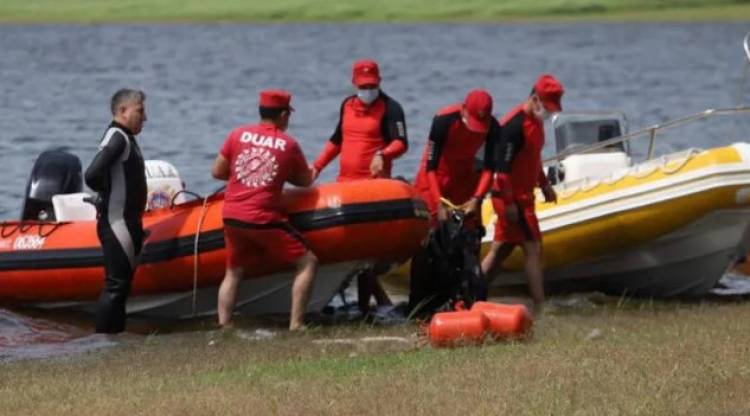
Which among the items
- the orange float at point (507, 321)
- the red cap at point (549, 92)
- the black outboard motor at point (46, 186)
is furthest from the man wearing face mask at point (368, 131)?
the black outboard motor at point (46, 186)

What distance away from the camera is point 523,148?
40.7 feet

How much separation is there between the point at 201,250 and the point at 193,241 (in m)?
0.08

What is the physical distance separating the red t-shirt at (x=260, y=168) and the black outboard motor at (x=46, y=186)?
95.5 inches

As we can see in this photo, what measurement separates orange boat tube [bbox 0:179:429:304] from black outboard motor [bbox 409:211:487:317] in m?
0.28

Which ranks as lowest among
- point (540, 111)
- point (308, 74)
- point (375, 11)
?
point (375, 11)

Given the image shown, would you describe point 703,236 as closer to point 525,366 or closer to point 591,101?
point 525,366

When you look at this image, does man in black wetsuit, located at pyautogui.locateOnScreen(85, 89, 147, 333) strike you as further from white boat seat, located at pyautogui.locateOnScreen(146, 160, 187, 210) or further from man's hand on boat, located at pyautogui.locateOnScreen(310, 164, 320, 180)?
white boat seat, located at pyautogui.locateOnScreen(146, 160, 187, 210)

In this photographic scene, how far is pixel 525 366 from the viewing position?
9.33 m

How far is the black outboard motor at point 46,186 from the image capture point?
45.5 feet

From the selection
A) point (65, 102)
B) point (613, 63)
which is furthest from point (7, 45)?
point (65, 102)

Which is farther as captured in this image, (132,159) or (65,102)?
(65,102)

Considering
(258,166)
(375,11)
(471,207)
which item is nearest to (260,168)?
(258,166)

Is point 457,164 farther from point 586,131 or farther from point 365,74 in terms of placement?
point 586,131

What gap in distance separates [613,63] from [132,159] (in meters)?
44.6
